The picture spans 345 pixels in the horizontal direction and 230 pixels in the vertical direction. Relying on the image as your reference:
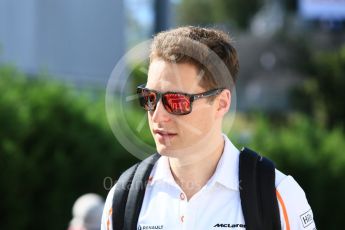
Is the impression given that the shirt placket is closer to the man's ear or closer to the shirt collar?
the shirt collar

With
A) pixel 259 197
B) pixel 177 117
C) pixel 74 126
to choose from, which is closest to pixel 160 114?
pixel 177 117

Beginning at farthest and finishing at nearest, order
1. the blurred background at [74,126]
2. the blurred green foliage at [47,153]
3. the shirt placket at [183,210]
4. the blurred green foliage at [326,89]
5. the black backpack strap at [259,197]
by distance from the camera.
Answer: the blurred green foliage at [326,89]
the blurred background at [74,126]
the blurred green foliage at [47,153]
the shirt placket at [183,210]
the black backpack strap at [259,197]

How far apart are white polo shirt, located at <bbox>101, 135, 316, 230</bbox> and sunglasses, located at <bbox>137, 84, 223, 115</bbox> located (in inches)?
10.3

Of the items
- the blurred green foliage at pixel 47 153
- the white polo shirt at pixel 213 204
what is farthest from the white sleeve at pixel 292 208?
the blurred green foliage at pixel 47 153

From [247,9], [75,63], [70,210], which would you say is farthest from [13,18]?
[247,9]

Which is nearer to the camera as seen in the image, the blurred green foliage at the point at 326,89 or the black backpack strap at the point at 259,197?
the black backpack strap at the point at 259,197

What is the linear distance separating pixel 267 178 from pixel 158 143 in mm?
432

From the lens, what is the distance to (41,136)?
789cm

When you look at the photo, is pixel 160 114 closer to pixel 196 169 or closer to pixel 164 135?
pixel 164 135

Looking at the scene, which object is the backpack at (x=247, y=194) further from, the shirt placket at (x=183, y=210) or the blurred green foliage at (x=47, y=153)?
the blurred green foliage at (x=47, y=153)

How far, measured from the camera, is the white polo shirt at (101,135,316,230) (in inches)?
106

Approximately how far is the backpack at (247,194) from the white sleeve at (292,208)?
3cm

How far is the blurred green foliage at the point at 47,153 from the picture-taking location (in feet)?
24.2

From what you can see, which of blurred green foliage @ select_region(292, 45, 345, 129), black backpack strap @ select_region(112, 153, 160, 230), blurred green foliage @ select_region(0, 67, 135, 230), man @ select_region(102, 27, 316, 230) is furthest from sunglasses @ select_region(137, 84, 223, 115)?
blurred green foliage @ select_region(292, 45, 345, 129)
